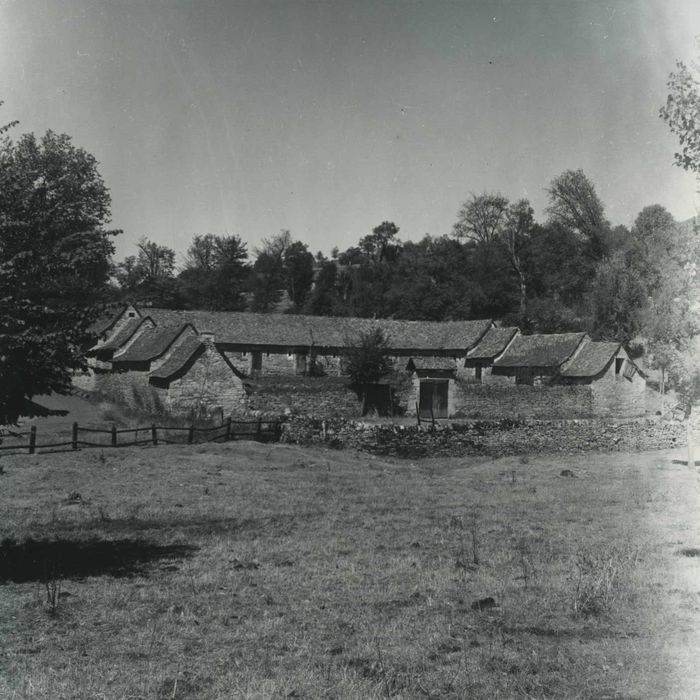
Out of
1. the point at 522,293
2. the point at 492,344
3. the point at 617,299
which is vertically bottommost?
the point at 492,344

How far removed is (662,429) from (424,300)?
160 ft

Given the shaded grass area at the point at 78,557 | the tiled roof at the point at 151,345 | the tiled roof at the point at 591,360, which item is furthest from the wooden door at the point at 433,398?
the shaded grass area at the point at 78,557

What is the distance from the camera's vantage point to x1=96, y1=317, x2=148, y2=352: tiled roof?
48281 mm

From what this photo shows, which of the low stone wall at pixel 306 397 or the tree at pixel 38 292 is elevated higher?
the tree at pixel 38 292

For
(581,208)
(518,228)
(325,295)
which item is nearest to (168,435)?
(581,208)

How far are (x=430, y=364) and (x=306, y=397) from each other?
44.6ft

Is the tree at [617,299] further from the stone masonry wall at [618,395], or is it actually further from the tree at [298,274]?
the tree at [298,274]

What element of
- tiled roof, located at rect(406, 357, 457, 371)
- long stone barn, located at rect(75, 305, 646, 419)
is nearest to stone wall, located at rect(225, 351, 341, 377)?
long stone barn, located at rect(75, 305, 646, 419)

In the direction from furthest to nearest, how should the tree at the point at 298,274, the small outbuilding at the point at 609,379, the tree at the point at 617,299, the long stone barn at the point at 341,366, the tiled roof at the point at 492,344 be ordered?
the tree at the point at 298,274 < the tiled roof at the point at 492,344 < the tree at the point at 617,299 < the small outbuilding at the point at 609,379 < the long stone barn at the point at 341,366

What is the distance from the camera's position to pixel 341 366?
177ft

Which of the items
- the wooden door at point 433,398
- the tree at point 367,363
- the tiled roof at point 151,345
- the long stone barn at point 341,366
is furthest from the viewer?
the wooden door at point 433,398

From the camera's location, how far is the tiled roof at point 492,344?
54.2 meters

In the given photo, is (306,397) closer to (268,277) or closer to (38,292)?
(38,292)

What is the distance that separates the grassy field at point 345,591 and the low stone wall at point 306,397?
71.6 ft
